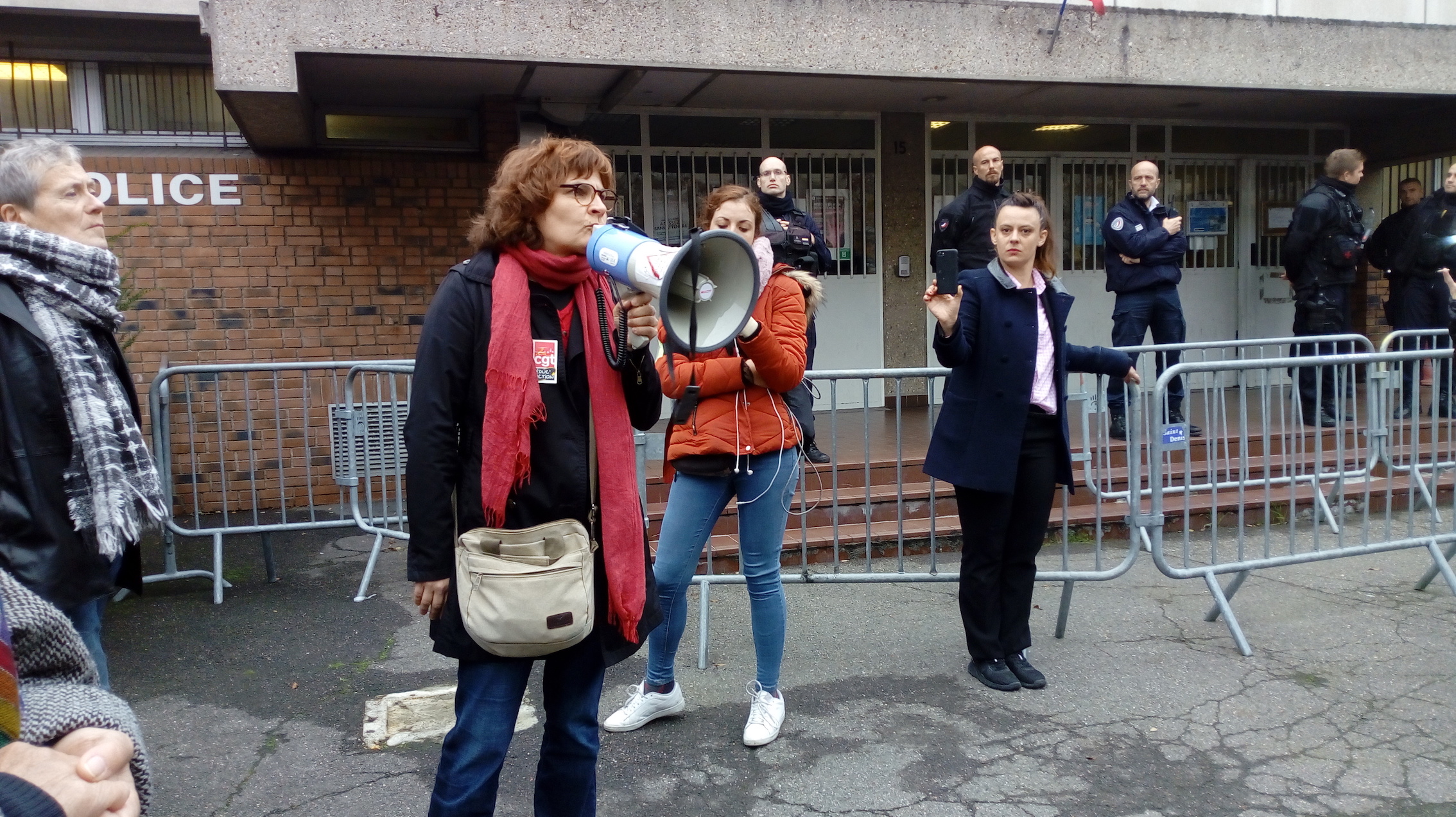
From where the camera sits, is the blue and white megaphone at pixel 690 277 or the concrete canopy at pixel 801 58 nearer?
the blue and white megaphone at pixel 690 277

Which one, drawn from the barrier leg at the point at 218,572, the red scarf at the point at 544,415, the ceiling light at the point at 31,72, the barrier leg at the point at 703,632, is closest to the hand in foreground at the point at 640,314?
the red scarf at the point at 544,415

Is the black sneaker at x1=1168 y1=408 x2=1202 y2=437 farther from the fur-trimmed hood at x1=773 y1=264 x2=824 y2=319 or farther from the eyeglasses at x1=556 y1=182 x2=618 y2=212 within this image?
the eyeglasses at x1=556 y1=182 x2=618 y2=212

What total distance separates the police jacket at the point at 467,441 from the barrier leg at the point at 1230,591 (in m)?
3.51

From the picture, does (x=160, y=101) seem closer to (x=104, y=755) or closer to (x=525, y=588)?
(x=525, y=588)

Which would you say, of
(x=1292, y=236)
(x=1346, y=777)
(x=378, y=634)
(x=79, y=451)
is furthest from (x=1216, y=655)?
(x=1292, y=236)

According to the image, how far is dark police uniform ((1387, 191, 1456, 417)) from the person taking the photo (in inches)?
330

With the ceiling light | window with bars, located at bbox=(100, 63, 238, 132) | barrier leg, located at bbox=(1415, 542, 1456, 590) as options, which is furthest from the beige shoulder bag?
the ceiling light

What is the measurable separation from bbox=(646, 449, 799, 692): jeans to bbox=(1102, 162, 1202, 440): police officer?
468cm

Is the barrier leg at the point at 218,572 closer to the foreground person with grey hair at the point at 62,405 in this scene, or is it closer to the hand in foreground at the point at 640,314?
the foreground person with grey hair at the point at 62,405

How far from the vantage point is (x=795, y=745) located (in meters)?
3.81

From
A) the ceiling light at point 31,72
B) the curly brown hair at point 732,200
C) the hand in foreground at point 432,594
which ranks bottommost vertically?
the hand in foreground at point 432,594

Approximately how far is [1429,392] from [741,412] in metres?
4.04

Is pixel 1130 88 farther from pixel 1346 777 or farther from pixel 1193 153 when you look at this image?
pixel 1346 777

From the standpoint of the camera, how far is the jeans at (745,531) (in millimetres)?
3664
